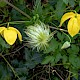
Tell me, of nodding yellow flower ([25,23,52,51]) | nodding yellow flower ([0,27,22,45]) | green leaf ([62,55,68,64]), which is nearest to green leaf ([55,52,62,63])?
green leaf ([62,55,68,64])

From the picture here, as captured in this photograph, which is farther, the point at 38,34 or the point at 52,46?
the point at 52,46

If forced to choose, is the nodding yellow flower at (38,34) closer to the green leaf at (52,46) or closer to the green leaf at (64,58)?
the green leaf at (52,46)

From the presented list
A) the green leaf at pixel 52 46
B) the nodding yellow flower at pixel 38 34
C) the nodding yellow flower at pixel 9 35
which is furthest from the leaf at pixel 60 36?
the nodding yellow flower at pixel 9 35

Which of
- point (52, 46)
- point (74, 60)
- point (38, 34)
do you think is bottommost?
point (74, 60)

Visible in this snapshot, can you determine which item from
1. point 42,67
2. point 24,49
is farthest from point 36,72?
point 24,49

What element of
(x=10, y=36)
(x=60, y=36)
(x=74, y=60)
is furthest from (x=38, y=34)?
(x=74, y=60)

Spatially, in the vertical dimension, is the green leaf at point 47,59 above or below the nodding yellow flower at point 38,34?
below

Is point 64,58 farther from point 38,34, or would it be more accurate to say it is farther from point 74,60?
point 38,34

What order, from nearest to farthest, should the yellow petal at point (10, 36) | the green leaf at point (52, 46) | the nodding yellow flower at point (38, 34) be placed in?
the yellow petal at point (10, 36)
the nodding yellow flower at point (38, 34)
the green leaf at point (52, 46)

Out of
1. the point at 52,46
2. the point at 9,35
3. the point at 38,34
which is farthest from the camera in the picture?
the point at 52,46

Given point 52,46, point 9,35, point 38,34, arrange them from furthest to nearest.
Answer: point 52,46 < point 38,34 < point 9,35
